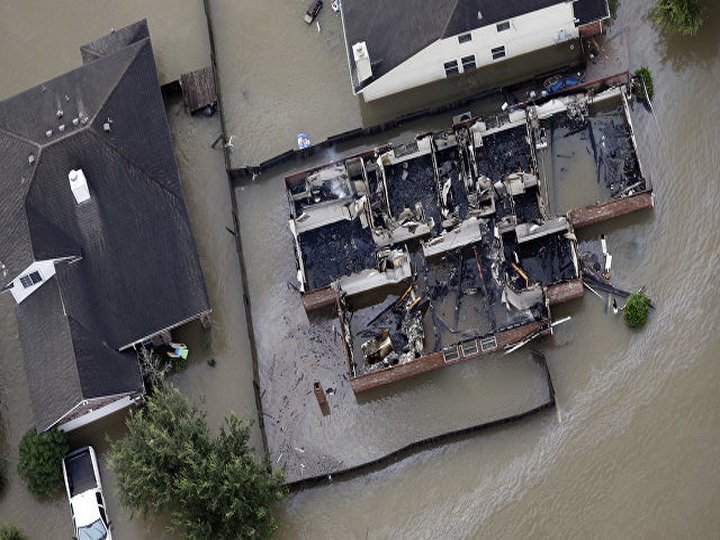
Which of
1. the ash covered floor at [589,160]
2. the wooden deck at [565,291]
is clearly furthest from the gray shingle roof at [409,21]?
the wooden deck at [565,291]

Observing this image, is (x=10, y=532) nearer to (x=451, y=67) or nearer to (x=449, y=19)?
(x=451, y=67)

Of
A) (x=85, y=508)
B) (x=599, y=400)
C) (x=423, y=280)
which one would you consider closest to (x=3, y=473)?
(x=85, y=508)

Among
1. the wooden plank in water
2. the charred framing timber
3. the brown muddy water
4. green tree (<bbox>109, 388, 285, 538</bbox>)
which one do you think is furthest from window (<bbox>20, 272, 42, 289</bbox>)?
the charred framing timber

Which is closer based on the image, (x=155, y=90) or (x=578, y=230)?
(x=578, y=230)

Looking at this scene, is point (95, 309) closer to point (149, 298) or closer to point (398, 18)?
point (149, 298)

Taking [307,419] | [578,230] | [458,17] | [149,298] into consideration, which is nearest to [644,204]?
[578,230]

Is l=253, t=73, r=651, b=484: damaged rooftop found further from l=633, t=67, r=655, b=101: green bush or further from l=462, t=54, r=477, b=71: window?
l=462, t=54, r=477, b=71: window

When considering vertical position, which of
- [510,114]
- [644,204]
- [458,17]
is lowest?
[644,204]
